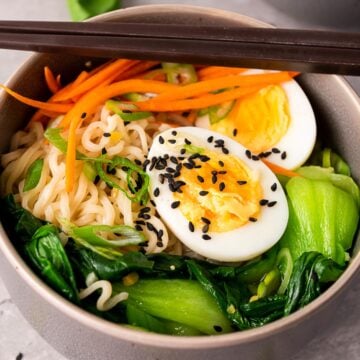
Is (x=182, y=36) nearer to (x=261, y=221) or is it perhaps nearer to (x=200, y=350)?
(x=261, y=221)

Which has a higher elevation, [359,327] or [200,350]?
[200,350]

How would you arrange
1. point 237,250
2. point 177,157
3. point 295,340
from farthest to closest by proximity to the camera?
point 177,157
point 237,250
point 295,340

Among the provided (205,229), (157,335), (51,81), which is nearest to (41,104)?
(51,81)

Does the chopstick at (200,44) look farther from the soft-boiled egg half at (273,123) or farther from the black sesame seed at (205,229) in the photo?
the black sesame seed at (205,229)

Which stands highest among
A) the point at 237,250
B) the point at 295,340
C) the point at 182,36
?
the point at 182,36

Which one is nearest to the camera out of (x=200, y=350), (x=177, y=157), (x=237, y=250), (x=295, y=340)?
(x=200, y=350)

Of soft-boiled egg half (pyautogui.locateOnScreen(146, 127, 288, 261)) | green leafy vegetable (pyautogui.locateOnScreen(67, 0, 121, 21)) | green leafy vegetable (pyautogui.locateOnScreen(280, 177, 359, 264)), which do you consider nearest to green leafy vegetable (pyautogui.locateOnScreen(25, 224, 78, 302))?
soft-boiled egg half (pyautogui.locateOnScreen(146, 127, 288, 261))

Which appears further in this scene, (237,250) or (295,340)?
(237,250)

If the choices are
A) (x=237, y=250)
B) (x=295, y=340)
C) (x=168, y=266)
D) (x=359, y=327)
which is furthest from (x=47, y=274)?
(x=359, y=327)
